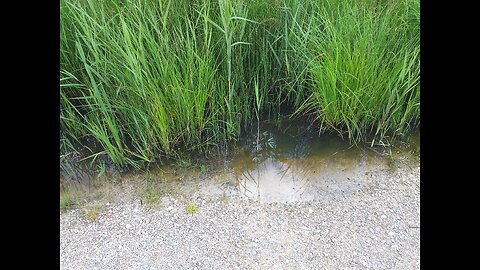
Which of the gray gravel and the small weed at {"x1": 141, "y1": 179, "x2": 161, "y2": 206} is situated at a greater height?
→ the small weed at {"x1": 141, "y1": 179, "x2": 161, "y2": 206}

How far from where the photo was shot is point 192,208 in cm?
230

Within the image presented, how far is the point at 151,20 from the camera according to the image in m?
2.69

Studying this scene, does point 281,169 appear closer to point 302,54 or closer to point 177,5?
point 302,54

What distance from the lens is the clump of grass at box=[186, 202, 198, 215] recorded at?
2288 millimetres

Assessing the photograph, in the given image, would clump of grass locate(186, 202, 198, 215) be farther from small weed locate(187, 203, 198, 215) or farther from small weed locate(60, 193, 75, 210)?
small weed locate(60, 193, 75, 210)

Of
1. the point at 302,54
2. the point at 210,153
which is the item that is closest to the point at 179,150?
the point at 210,153

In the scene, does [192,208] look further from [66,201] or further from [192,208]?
[66,201]

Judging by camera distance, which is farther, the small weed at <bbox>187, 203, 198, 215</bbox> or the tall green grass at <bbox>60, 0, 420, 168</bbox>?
the tall green grass at <bbox>60, 0, 420, 168</bbox>

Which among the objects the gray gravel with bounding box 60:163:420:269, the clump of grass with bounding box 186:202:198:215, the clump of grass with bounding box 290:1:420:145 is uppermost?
the clump of grass with bounding box 290:1:420:145

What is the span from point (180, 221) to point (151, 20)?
1.36m

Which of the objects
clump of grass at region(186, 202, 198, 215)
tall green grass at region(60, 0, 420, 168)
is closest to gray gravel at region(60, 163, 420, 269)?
clump of grass at region(186, 202, 198, 215)

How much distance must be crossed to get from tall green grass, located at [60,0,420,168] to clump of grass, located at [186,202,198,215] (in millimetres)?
491

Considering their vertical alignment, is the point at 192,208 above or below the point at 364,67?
Answer: below

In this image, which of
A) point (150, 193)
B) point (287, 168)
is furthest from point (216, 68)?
point (150, 193)
